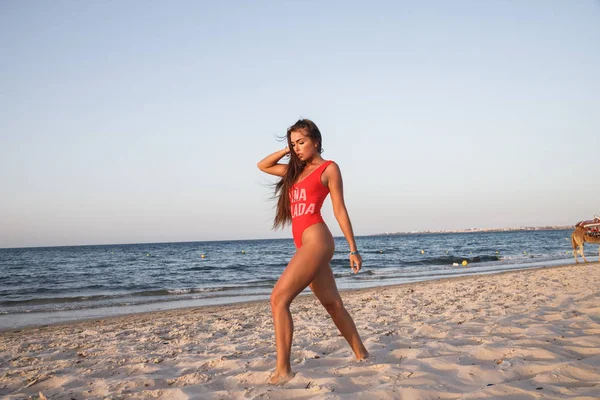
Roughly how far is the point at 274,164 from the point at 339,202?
678mm

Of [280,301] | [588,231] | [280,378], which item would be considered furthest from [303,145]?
[588,231]

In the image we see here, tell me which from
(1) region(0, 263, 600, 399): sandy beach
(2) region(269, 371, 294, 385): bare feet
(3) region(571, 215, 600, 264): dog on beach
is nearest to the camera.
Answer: (1) region(0, 263, 600, 399): sandy beach

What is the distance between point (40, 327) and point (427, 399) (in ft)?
26.0

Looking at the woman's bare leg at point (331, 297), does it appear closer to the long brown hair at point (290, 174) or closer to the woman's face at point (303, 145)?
the long brown hair at point (290, 174)

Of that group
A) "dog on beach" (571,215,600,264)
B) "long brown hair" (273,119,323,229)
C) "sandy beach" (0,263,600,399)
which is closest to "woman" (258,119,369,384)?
"long brown hair" (273,119,323,229)

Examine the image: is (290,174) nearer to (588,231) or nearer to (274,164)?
(274,164)

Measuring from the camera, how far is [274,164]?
142 inches

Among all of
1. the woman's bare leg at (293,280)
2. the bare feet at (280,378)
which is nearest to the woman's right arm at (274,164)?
the woman's bare leg at (293,280)

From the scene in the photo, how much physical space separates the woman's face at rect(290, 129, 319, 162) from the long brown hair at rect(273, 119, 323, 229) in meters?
0.02

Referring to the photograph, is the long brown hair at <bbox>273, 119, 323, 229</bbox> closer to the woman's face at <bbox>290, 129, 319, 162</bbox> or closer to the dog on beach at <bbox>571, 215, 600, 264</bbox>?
the woman's face at <bbox>290, 129, 319, 162</bbox>

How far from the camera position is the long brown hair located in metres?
3.35

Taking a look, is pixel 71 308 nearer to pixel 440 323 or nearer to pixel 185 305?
pixel 185 305

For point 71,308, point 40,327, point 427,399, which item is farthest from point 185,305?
point 427,399

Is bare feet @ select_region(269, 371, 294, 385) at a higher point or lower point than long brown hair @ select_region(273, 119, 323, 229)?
lower
